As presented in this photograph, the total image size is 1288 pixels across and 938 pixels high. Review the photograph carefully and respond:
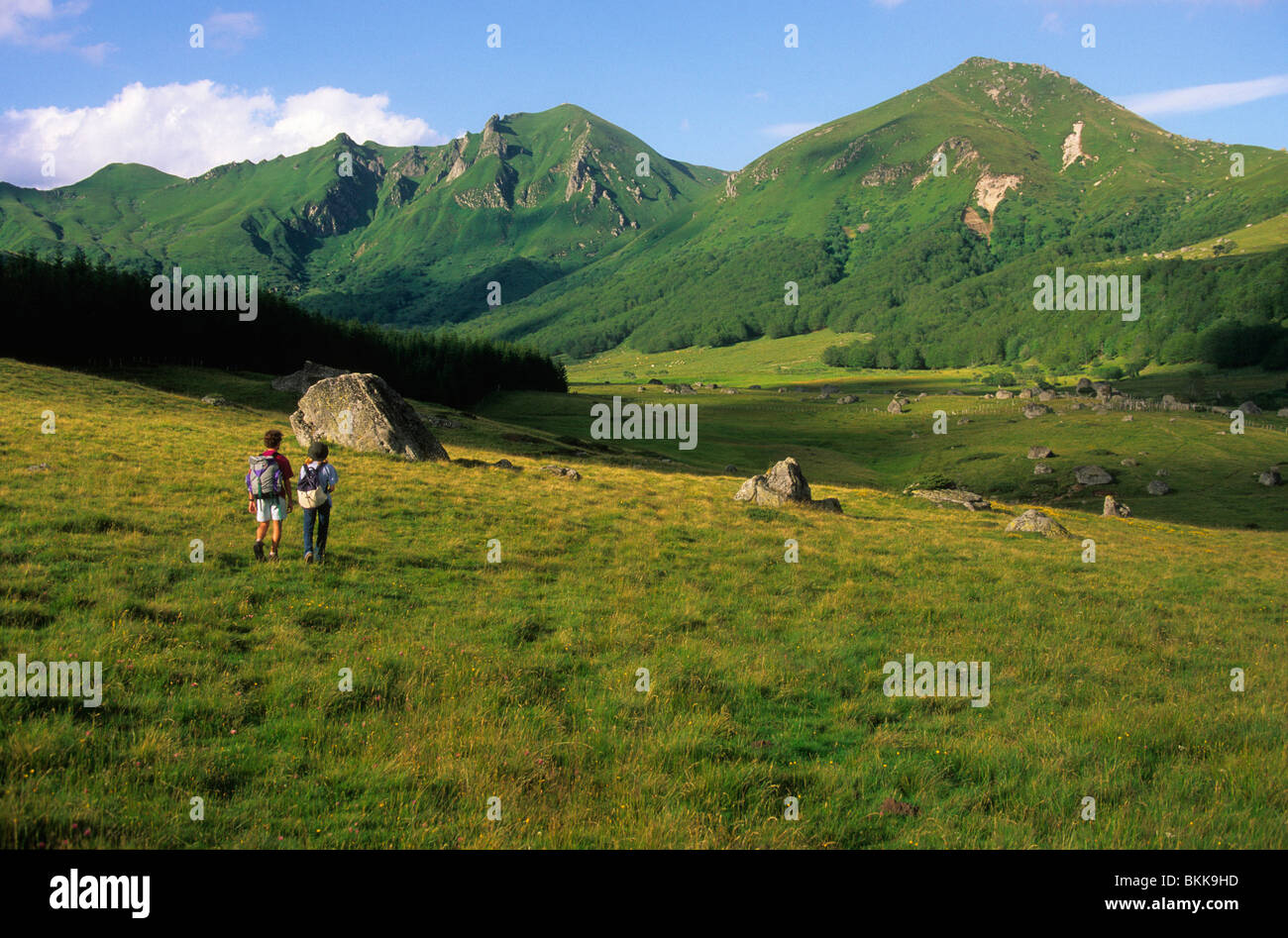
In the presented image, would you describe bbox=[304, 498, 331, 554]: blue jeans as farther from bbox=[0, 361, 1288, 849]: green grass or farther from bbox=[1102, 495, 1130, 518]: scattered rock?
bbox=[1102, 495, 1130, 518]: scattered rock

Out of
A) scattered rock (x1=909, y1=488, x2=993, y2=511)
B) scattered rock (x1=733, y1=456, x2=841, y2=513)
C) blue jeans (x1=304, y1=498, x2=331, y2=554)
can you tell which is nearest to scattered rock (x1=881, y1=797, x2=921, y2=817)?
blue jeans (x1=304, y1=498, x2=331, y2=554)

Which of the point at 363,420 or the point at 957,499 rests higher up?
the point at 363,420

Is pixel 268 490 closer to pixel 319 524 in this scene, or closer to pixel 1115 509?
pixel 319 524

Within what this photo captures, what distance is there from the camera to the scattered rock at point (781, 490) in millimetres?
39062

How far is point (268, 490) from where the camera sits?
1706 cm

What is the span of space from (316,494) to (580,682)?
9068 millimetres

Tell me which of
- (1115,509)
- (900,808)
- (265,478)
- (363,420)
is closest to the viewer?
(900,808)

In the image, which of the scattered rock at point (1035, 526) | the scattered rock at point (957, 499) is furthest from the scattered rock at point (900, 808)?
the scattered rock at point (957, 499)

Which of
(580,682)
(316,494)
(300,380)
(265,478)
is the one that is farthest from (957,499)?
(300,380)

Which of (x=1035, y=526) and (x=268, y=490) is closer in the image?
(x=268, y=490)

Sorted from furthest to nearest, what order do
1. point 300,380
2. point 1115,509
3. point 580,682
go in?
point 300,380 → point 1115,509 → point 580,682
